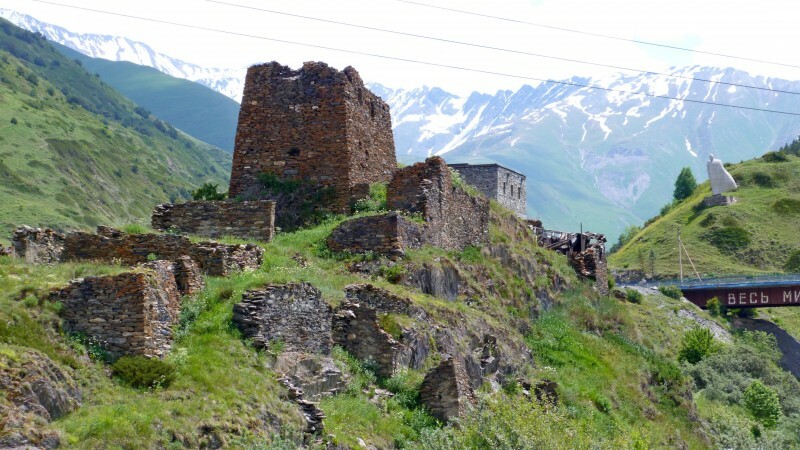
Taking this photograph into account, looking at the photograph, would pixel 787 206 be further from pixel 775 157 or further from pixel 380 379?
pixel 380 379

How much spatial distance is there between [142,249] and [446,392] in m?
8.33

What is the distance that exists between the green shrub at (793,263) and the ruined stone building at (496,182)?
217 ft

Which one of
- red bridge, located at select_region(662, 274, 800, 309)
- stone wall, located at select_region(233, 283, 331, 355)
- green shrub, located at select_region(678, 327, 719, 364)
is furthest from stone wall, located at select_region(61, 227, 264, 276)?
red bridge, located at select_region(662, 274, 800, 309)

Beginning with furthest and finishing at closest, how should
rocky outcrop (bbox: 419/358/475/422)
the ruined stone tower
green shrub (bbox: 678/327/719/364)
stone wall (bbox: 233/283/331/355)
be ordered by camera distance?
green shrub (bbox: 678/327/719/364) < the ruined stone tower < rocky outcrop (bbox: 419/358/475/422) < stone wall (bbox: 233/283/331/355)

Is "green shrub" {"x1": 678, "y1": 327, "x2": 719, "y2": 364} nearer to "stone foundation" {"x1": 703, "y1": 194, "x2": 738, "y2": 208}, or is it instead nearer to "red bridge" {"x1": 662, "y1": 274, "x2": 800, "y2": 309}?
"red bridge" {"x1": 662, "y1": 274, "x2": 800, "y2": 309}

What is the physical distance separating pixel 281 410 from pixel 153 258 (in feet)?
18.1

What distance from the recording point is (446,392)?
82.9 feet

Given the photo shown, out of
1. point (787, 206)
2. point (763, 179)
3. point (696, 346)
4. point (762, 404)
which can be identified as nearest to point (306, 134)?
point (762, 404)

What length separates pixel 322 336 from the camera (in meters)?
24.5

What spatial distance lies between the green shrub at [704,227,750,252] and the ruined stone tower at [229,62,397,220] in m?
105

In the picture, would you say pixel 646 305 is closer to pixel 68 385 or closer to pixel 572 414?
pixel 572 414

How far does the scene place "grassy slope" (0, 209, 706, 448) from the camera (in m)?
17.6

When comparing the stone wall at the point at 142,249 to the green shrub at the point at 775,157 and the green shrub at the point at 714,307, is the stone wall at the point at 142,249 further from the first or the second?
the green shrub at the point at 775,157

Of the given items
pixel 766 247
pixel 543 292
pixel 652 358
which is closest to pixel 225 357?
pixel 543 292
